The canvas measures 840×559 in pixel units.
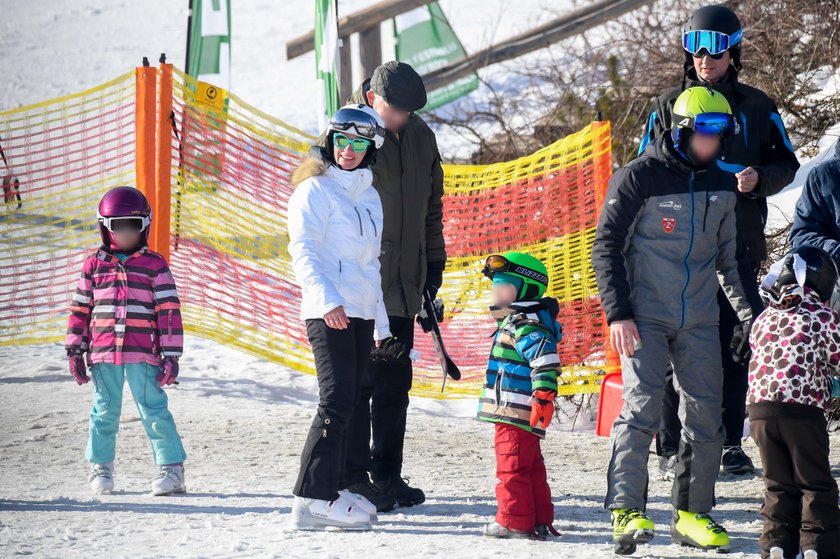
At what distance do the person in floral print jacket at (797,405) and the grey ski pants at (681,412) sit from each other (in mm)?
276

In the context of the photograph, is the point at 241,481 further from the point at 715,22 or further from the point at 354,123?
the point at 715,22

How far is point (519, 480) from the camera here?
481 cm

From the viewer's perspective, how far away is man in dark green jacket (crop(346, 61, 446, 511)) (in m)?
5.45

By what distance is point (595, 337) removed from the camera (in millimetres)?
7668

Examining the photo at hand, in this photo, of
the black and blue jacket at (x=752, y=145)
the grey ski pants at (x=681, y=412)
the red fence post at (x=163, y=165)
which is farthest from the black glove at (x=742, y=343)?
the red fence post at (x=163, y=165)

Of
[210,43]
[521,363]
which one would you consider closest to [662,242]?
[521,363]

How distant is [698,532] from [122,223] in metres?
3.19

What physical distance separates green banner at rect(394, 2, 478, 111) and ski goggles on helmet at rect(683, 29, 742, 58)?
668 cm

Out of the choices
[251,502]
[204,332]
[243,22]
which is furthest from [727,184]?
[243,22]

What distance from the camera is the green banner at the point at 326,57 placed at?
9.28m

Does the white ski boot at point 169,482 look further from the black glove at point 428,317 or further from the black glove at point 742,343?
the black glove at point 742,343

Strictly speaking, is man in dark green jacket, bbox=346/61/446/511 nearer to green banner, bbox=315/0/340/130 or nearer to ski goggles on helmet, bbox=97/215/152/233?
ski goggles on helmet, bbox=97/215/152/233

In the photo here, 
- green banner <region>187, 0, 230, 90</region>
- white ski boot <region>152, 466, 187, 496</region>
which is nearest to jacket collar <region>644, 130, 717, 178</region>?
white ski boot <region>152, 466, 187, 496</region>

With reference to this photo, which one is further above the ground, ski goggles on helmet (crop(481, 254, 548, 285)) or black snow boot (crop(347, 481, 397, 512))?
ski goggles on helmet (crop(481, 254, 548, 285))
